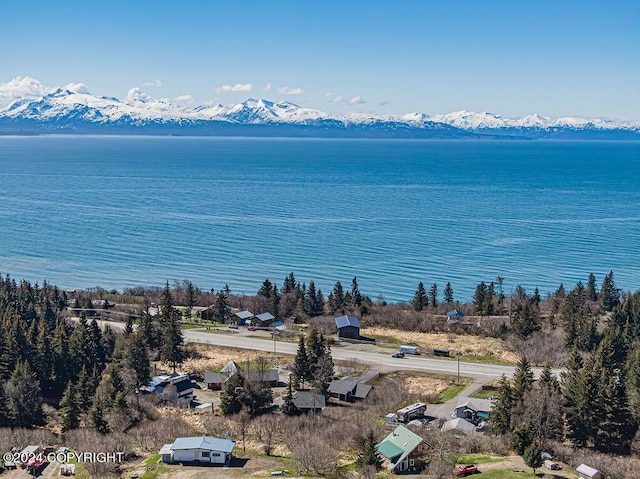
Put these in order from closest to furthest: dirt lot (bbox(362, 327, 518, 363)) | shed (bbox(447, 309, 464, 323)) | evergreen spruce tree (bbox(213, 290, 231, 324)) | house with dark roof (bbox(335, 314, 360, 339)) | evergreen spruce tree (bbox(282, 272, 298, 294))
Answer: dirt lot (bbox(362, 327, 518, 363))
house with dark roof (bbox(335, 314, 360, 339))
shed (bbox(447, 309, 464, 323))
evergreen spruce tree (bbox(213, 290, 231, 324))
evergreen spruce tree (bbox(282, 272, 298, 294))

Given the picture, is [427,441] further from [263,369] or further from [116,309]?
[116,309]

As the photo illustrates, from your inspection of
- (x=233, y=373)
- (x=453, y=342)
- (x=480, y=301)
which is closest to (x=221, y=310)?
(x=233, y=373)

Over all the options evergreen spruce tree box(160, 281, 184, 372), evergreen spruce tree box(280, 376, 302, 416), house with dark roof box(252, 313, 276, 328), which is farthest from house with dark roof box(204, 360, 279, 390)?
house with dark roof box(252, 313, 276, 328)

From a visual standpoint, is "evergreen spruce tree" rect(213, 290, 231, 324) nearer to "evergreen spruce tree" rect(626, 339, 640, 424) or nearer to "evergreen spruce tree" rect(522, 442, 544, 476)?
"evergreen spruce tree" rect(626, 339, 640, 424)

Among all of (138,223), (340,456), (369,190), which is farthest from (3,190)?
(340,456)

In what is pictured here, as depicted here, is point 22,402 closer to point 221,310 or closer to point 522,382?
point 221,310
